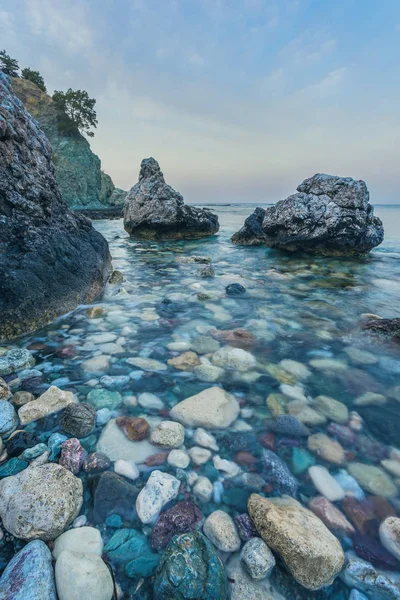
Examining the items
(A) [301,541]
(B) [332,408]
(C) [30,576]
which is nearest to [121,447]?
(C) [30,576]

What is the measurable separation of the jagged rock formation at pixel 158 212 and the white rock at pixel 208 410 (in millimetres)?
12781

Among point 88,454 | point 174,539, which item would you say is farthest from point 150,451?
point 174,539

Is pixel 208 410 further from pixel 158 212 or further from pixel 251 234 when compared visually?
pixel 158 212

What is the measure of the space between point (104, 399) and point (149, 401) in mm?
375

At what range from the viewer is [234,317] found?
4.35 meters

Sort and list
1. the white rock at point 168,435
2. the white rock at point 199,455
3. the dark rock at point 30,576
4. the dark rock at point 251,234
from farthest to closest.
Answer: the dark rock at point 251,234
the white rock at point 168,435
the white rock at point 199,455
the dark rock at point 30,576

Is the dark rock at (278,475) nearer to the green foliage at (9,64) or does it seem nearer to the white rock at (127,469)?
the white rock at (127,469)

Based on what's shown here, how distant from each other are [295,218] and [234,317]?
7.08 metres

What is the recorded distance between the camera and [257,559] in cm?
129

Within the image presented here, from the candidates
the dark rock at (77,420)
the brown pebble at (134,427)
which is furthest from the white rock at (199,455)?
the dark rock at (77,420)

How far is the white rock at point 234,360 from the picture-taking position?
295 centimetres

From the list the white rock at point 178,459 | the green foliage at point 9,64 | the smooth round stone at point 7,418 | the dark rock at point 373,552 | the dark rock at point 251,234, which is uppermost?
the green foliage at point 9,64

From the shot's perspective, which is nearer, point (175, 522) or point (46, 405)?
point (175, 522)

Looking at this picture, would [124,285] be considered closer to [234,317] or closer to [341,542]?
[234,317]
